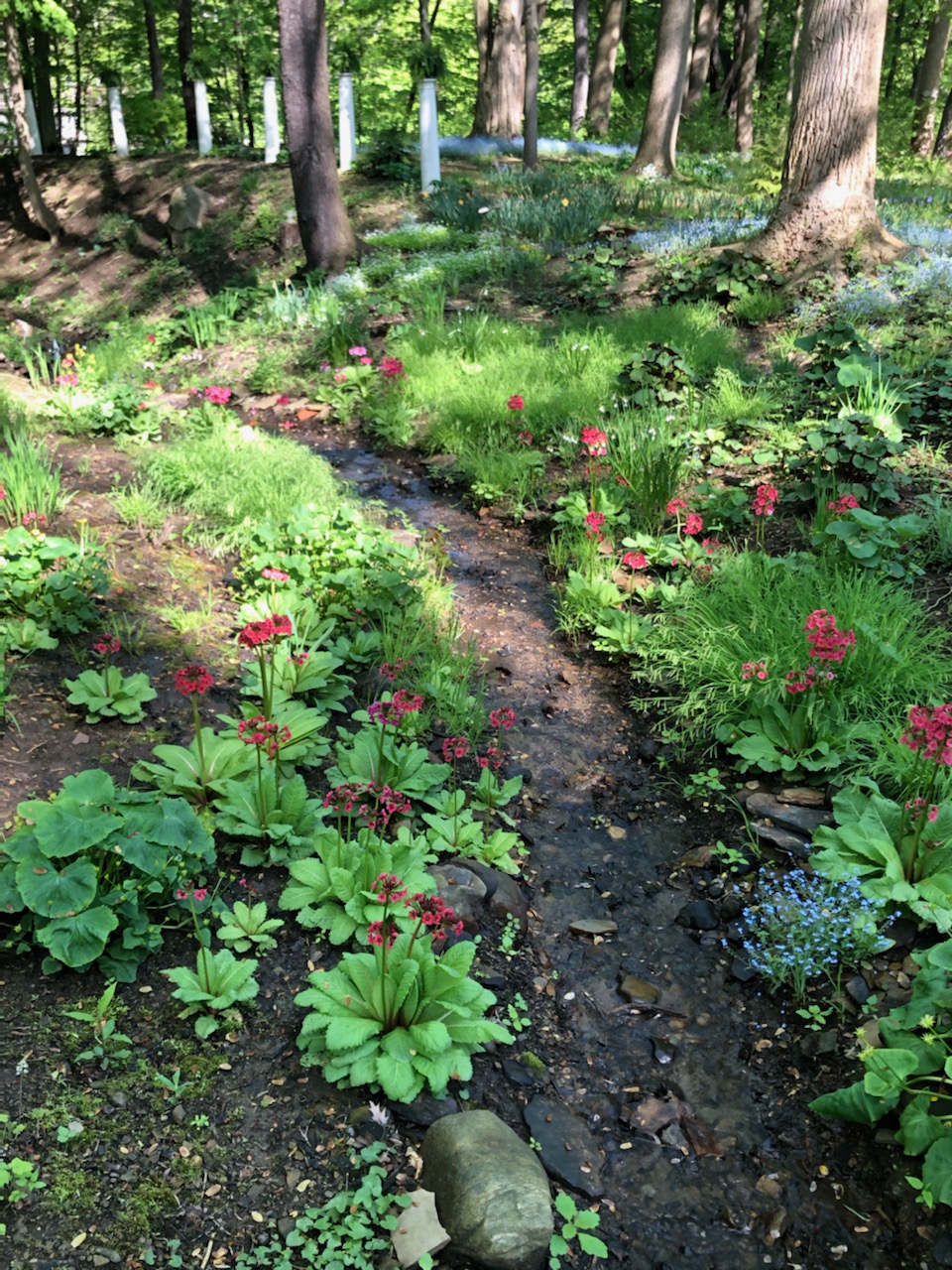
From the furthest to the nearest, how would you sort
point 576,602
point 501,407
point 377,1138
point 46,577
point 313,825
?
point 501,407, point 576,602, point 46,577, point 313,825, point 377,1138

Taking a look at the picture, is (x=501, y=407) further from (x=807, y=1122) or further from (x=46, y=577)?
(x=807, y=1122)

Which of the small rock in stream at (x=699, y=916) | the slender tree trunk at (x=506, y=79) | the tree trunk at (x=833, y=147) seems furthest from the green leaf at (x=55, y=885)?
the slender tree trunk at (x=506, y=79)

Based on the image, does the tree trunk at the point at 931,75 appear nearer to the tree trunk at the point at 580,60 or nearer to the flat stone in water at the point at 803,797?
the tree trunk at the point at 580,60

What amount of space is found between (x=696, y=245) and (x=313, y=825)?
8605 mm

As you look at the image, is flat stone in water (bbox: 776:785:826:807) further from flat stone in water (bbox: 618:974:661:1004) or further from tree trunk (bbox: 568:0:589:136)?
tree trunk (bbox: 568:0:589:136)

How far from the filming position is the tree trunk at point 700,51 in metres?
21.4

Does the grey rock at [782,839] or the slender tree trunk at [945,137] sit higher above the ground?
the slender tree trunk at [945,137]

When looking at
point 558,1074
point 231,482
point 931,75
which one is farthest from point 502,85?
point 558,1074

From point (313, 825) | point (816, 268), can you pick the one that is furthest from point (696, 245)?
point (313, 825)

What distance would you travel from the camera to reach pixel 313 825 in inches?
125

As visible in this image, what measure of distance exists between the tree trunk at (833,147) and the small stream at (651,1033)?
5540 mm

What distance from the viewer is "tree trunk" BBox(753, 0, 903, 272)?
7449 millimetres

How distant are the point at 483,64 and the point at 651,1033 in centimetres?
2081

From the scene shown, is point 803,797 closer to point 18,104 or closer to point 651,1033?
point 651,1033
